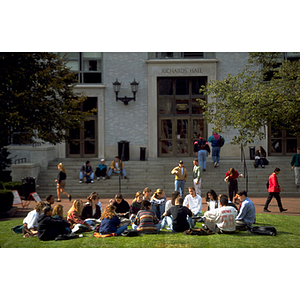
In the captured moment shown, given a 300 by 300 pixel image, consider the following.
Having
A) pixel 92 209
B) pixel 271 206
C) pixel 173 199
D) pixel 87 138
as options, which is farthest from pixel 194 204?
pixel 87 138

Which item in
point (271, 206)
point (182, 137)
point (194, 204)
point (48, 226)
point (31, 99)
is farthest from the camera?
point (182, 137)

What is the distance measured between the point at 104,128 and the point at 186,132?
5162 mm

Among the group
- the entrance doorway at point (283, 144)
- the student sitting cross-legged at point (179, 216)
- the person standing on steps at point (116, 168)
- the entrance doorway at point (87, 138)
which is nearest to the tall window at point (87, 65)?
the entrance doorway at point (87, 138)

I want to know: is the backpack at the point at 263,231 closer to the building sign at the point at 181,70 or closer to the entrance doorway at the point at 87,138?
the building sign at the point at 181,70

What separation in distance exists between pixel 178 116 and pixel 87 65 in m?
6.53

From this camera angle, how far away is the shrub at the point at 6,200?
45.5 feet

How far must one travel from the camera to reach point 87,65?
24.8m

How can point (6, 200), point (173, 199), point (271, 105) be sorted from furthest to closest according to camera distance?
point (6, 200) → point (271, 105) → point (173, 199)

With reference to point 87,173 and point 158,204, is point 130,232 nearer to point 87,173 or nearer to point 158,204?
point 158,204

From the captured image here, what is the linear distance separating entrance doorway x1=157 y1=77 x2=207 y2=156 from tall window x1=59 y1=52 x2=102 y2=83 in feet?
12.8

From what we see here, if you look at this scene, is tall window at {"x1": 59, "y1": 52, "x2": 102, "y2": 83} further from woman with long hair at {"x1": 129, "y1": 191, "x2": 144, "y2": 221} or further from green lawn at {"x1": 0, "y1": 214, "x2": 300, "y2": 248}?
→ green lawn at {"x1": 0, "y1": 214, "x2": 300, "y2": 248}

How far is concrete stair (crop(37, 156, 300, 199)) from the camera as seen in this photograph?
59.2 ft
